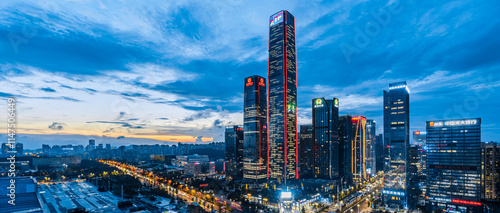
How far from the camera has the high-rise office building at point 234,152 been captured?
409ft

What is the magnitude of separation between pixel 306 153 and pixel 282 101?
3560cm

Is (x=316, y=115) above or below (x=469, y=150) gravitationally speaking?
above

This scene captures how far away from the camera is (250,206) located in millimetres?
61531

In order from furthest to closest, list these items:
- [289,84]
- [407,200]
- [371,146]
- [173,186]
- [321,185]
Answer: [371,146] → [289,84] → [173,186] → [321,185] → [407,200]

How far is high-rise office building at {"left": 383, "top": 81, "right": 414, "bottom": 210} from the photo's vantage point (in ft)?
238

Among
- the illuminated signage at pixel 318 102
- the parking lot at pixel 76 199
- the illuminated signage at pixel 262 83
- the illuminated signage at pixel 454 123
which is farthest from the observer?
the illuminated signage at pixel 262 83

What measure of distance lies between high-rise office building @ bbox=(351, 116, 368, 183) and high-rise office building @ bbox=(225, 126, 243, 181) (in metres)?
57.1

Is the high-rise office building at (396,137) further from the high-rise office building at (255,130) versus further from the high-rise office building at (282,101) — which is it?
the high-rise office building at (255,130)

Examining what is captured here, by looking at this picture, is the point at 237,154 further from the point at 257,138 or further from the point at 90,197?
the point at 90,197

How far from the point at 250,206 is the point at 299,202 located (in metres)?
12.7

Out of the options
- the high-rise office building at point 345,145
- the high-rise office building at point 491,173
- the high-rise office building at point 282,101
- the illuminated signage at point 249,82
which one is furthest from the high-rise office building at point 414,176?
the illuminated signage at point 249,82

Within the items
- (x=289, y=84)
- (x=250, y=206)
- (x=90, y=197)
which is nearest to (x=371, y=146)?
(x=289, y=84)

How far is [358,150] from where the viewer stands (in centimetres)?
12288

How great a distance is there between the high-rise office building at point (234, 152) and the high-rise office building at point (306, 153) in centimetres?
3224
